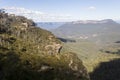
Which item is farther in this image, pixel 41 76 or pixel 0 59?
pixel 0 59

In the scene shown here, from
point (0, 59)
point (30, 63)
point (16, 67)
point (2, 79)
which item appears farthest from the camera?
point (30, 63)

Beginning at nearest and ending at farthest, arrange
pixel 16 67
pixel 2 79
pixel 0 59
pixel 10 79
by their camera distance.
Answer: pixel 2 79, pixel 10 79, pixel 16 67, pixel 0 59

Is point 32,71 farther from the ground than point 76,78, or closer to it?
farther from the ground

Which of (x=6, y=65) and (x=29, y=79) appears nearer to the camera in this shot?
(x=29, y=79)

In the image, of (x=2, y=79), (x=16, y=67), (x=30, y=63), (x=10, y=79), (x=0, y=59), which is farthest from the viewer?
(x=30, y=63)

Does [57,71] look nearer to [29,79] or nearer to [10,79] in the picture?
[29,79]

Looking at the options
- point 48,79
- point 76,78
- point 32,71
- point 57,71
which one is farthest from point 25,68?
point 76,78

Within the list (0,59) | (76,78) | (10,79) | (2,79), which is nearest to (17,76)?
(10,79)

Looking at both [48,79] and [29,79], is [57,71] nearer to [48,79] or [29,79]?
[48,79]

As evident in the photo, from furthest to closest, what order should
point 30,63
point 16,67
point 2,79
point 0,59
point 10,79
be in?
point 30,63
point 0,59
point 16,67
point 10,79
point 2,79
